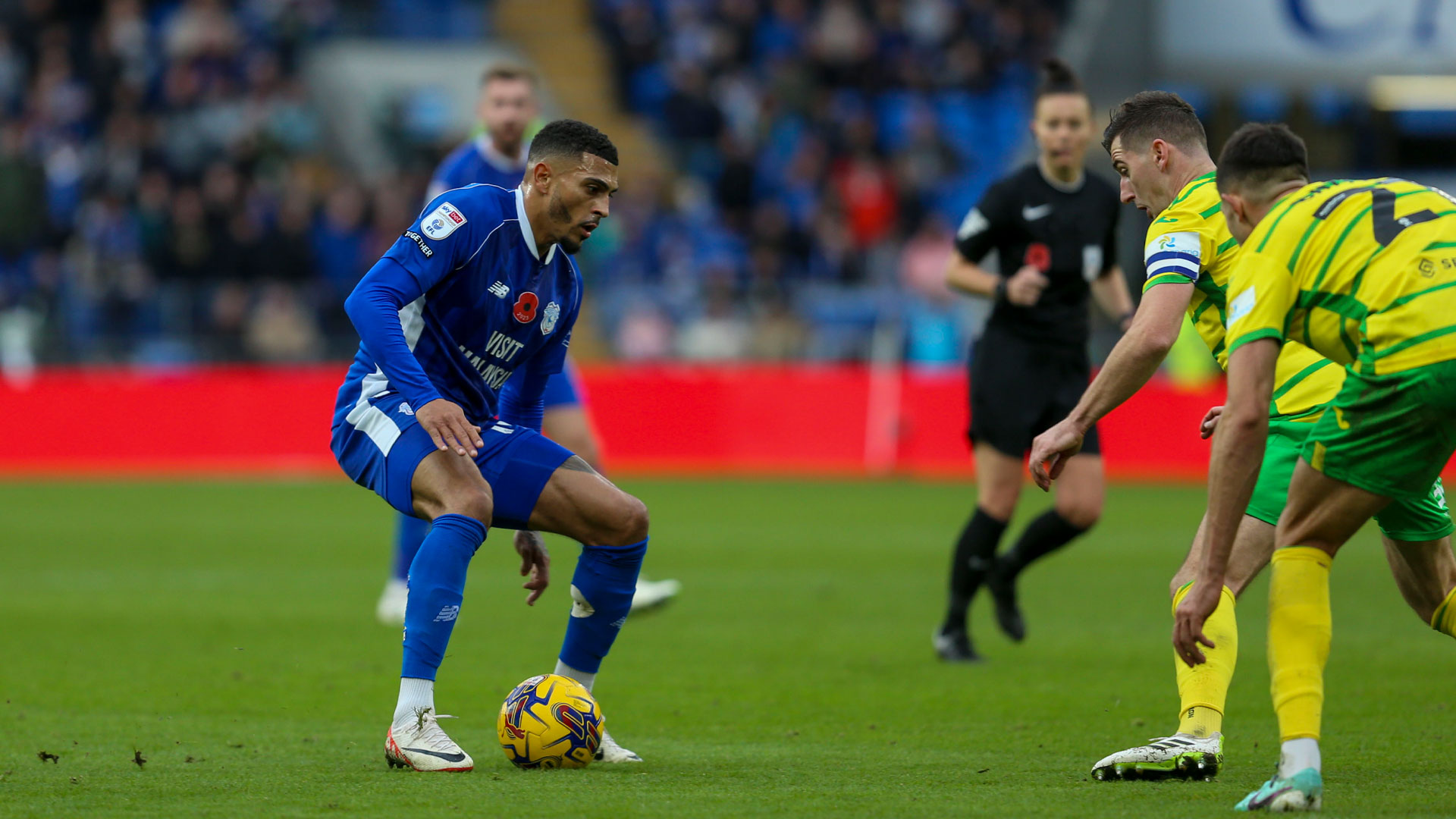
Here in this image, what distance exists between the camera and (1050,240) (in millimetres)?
8375

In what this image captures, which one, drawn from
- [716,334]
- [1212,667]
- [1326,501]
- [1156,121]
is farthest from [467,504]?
[716,334]

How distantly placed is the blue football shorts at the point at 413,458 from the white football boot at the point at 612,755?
0.78 m

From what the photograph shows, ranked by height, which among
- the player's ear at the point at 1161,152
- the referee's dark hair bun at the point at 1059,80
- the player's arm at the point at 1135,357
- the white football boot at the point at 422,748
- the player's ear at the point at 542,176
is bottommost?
the white football boot at the point at 422,748

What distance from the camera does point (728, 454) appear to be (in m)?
19.7

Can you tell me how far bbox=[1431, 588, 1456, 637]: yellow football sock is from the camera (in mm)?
5281

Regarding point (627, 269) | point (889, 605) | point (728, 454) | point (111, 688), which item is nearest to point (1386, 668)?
point (889, 605)

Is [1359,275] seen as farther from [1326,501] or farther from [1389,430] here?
[1326,501]

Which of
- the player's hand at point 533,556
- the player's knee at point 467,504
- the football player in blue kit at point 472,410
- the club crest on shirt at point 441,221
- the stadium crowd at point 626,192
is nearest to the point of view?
the football player in blue kit at point 472,410

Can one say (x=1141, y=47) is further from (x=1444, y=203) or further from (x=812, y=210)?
(x=1444, y=203)

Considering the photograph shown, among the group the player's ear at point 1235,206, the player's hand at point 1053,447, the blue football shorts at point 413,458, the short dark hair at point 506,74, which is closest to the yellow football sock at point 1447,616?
the player's hand at point 1053,447

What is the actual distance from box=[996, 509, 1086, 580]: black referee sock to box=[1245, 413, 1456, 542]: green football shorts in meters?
2.73

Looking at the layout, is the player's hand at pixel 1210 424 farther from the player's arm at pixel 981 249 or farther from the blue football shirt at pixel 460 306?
the player's arm at pixel 981 249

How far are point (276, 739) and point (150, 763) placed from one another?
23.6 inches

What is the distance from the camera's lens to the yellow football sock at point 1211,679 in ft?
17.3
